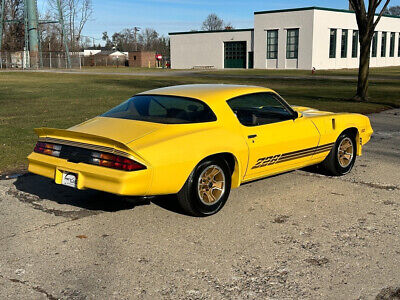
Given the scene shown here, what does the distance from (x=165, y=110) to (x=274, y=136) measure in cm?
134

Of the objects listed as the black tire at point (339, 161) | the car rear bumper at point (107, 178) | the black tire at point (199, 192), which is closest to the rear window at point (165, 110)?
the black tire at point (199, 192)

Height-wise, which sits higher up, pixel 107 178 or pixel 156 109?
pixel 156 109

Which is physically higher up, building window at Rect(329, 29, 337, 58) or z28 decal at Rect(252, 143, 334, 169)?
building window at Rect(329, 29, 337, 58)

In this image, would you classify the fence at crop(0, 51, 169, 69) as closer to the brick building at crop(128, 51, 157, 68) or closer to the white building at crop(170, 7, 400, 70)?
the brick building at crop(128, 51, 157, 68)

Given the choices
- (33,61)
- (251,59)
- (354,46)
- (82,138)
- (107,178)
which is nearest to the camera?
(107,178)

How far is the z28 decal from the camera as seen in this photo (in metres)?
5.58

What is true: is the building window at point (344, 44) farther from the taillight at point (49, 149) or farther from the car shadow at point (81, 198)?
the taillight at point (49, 149)

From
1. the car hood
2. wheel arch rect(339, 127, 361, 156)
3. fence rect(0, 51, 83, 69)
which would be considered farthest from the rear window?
fence rect(0, 51, 83, 69)

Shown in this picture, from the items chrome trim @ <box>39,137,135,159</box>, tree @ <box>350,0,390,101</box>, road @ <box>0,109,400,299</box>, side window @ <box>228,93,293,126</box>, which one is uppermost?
tree @ <box>350,0,390,101</box>

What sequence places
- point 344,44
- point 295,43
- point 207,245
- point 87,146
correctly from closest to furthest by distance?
1. point 207,245
2. point 87,146
3. point 295,43
4. point 344,44

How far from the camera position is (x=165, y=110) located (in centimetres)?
544

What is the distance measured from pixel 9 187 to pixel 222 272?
144 inches

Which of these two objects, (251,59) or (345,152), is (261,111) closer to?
(345,152)

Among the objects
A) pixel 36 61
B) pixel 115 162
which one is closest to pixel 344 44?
pixel 36 61
